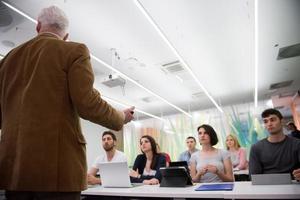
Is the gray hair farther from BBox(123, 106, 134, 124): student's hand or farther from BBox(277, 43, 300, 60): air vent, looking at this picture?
BBox(277, 43, 300, 60): air vent

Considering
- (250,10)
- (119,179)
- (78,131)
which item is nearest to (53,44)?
(78,131)

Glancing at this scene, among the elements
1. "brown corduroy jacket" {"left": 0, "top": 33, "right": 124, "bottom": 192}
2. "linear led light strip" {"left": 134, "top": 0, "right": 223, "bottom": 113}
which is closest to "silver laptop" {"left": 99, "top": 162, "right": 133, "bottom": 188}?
"brown corduroy jacket" {"left": 0, "top": 33, "right": 124, "bottom": 192}

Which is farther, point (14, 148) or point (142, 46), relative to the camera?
point (142, 46)

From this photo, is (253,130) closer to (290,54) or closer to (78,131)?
(290,54)

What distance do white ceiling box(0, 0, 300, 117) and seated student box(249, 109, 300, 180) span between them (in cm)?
206

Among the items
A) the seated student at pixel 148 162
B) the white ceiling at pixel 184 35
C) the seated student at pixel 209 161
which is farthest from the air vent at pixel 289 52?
the seated student at pixel 148 162

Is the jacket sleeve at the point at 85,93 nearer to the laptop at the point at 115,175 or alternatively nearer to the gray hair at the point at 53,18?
the gray hair at the point at 53,18

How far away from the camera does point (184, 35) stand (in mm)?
4375

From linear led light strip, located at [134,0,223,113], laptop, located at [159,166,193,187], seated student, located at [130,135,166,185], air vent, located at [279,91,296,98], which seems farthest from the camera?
air vent, located at [279,91,296,98]

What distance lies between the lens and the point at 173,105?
889cm

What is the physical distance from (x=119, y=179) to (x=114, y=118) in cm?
132

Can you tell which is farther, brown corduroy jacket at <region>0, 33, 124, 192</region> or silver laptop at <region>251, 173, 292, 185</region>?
silver laptop at <region>251, 173, 292, 185</region>

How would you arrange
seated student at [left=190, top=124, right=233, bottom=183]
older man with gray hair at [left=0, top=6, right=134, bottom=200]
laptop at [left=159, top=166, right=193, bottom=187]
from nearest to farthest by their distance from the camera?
older man with gray hair at [left=0, top=6, right=134, bottom=200] < laptop at [left=159, top=166, right=193, bottom=187] < seated student at [left=190, top=124, right=233, bottom=183]

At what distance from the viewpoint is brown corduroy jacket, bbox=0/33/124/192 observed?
35.8 inches
